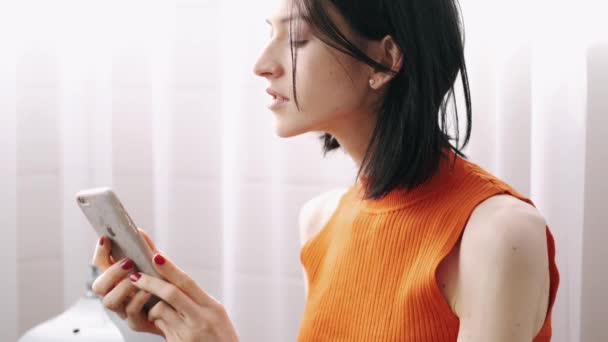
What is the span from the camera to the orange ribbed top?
31.7 inches

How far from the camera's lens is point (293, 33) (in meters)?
0.85

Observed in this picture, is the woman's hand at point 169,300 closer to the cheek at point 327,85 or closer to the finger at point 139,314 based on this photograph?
the finger at point 139,314

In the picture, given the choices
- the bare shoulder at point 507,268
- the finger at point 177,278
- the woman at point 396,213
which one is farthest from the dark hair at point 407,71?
the finger at point 177,278

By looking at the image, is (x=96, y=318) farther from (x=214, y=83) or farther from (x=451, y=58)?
(x=451, y=58)

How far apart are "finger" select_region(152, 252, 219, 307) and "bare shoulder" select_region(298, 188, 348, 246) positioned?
215mm

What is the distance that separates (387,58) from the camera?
831 millimetres

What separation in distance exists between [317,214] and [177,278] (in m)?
0.26

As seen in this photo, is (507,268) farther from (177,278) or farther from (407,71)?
(177,278)

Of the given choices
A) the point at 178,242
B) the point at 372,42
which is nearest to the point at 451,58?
the point at 372,42

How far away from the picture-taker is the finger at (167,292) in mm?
858

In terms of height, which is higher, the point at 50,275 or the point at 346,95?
the point at 346,95

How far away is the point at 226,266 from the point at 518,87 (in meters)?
0.57

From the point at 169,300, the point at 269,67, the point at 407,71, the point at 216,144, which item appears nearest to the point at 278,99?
the point at 269,67

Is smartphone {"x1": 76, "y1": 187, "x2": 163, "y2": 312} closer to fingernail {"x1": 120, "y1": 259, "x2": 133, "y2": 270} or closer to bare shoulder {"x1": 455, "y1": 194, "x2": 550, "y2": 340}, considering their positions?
fingernail {"x1": 120, "y1": 259, "x2": 133, "y2": 270}
